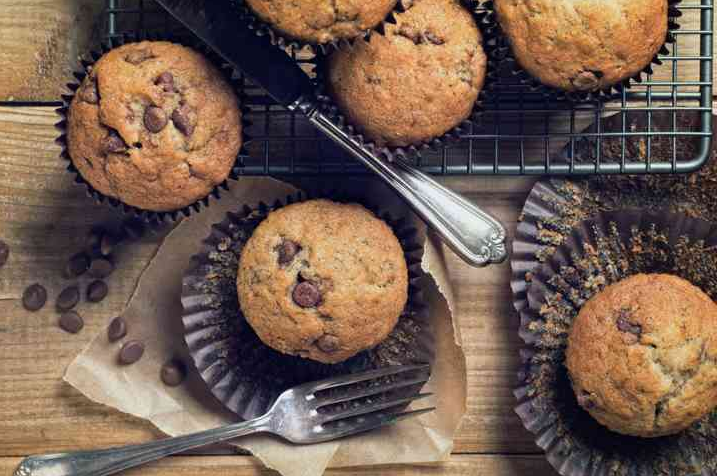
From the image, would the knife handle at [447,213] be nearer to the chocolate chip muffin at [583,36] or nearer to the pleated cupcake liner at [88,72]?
the pleated cupcake liner at [88,72]

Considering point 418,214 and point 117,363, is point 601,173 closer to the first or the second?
point 418,214

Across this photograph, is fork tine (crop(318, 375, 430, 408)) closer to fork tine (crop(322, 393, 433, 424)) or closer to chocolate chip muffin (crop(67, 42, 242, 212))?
fork tine (crop(322, 393, 433, 424))

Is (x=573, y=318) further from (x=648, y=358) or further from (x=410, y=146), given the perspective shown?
(x=410, y=146)

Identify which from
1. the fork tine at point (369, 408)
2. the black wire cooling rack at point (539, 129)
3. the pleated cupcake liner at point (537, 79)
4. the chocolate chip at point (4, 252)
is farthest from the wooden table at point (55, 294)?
the pleated cupcake liner at point (537, 79)

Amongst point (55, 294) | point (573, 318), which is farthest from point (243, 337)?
point (573, 318)

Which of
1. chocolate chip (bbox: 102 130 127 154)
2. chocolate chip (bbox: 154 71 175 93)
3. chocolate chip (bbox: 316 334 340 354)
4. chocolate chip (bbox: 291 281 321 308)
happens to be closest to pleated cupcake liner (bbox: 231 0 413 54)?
chocolate chip (bbox: 154 71 175 93)

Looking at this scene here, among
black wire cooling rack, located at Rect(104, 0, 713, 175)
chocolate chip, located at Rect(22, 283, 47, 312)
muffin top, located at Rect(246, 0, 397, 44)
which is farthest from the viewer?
chocolate chip, located at Rect(22, 283, 47, 312)

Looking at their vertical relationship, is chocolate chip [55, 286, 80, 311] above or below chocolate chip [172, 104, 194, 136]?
below
